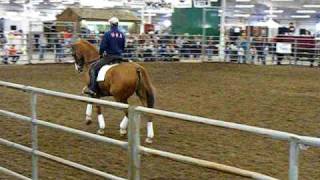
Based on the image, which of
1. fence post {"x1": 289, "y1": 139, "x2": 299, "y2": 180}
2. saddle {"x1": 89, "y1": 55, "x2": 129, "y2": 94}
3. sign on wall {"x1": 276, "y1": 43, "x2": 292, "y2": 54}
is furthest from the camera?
sign on wall {"x1": 276, "y1": 43, "x2": 292, "y2": 54}

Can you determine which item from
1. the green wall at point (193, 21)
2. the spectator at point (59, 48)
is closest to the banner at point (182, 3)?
the green wall at point (193, 21)

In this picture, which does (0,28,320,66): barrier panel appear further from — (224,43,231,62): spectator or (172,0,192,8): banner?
(172,0,192,8): banner

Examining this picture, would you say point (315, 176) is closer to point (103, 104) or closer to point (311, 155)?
point (311, 155)

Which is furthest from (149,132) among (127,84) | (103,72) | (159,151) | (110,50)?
(159,151)

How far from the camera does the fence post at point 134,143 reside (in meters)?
3.61

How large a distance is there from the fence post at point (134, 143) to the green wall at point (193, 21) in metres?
25.5

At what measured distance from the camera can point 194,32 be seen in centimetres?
2956

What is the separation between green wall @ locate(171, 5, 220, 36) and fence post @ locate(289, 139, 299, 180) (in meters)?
26.4

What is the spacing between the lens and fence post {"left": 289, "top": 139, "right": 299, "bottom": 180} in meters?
2.60

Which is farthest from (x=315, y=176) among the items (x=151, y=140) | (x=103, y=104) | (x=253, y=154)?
(x=103, y=104)

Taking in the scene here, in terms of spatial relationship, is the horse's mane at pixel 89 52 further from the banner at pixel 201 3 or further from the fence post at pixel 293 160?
the banner at pixel 201 3

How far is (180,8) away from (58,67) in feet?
35.0

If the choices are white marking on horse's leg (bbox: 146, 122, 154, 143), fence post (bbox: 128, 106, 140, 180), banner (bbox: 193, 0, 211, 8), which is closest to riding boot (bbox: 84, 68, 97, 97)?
white marking on horse's leg (bbox: 146, 122, 154, 143)

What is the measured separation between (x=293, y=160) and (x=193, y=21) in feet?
90.2
